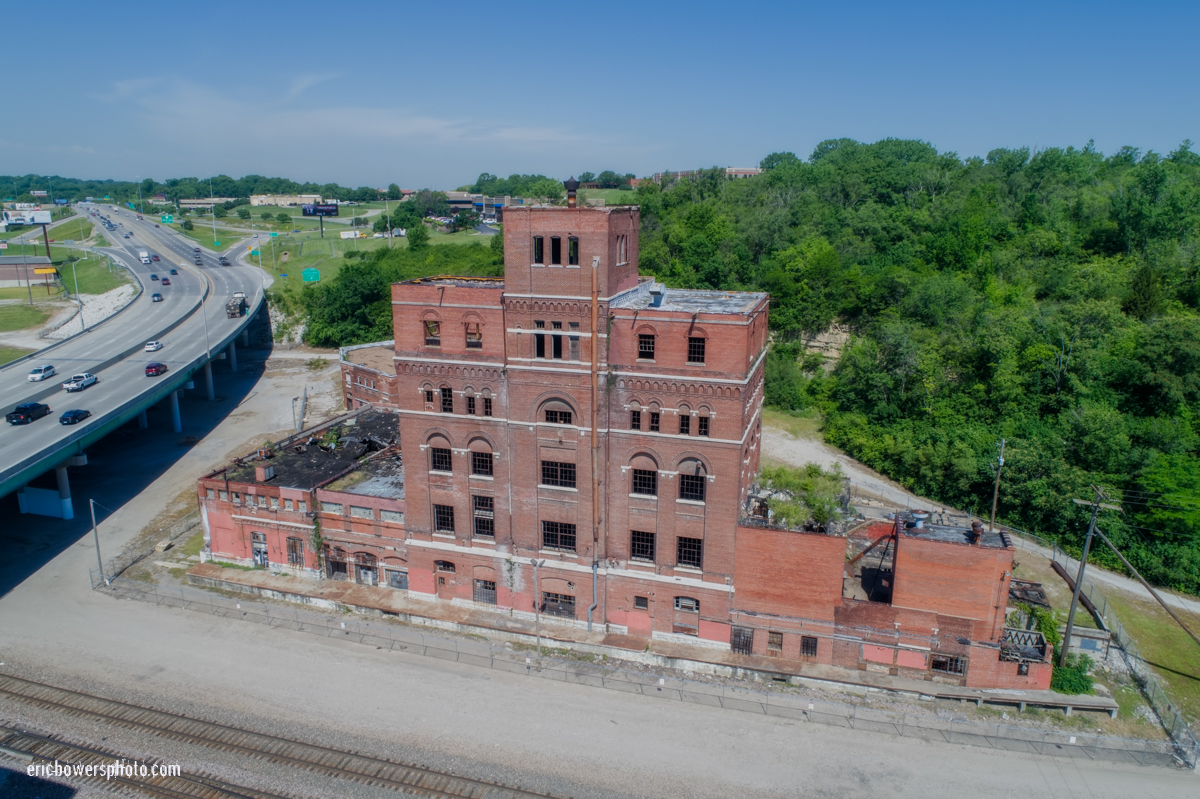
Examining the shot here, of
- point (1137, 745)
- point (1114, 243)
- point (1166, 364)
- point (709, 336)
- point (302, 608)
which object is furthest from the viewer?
point (1114, 243)

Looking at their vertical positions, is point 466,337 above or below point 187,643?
above

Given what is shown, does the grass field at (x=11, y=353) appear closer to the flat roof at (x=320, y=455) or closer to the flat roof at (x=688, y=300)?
the flat roof at (x=320, y=455)

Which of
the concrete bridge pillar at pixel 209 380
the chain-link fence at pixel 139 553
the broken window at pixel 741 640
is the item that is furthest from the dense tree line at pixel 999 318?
the concrete bridge pillar at pixel 209 380

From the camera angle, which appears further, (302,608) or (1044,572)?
(1044,572)

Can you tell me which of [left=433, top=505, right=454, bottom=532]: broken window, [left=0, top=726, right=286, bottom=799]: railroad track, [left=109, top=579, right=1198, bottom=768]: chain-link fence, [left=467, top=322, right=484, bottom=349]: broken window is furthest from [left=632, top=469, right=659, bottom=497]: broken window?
[left=0, top=726, right=286, bottom=799]: railroad track

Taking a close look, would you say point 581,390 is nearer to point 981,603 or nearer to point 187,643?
point 981,603

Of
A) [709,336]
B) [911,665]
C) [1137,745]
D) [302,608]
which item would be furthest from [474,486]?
[1137,745]
